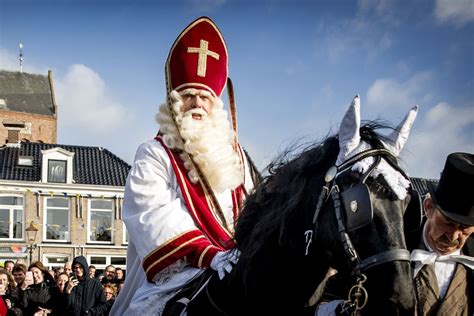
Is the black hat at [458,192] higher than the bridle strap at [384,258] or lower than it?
higher

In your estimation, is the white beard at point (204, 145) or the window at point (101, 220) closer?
the white beard at point (204, 145)

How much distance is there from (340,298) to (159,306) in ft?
3.71

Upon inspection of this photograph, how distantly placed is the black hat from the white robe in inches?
58.4

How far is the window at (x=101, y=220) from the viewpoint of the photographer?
120 ft

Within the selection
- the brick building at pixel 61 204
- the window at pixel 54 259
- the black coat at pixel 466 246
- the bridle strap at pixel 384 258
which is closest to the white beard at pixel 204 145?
the black coat at pixel 466 246

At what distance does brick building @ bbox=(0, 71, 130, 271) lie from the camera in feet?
115

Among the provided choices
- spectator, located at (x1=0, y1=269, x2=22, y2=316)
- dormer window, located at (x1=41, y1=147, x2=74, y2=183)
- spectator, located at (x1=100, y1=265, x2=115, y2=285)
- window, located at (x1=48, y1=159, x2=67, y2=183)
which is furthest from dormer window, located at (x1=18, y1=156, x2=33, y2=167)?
spectator, located at (x1=0, y1=269, x2=22, y2=316)

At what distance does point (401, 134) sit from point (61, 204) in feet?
115

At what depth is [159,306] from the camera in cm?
378

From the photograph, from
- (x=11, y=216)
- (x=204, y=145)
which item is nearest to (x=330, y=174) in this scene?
(x=204, y=145)

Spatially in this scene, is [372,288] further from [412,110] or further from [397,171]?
[412,110]

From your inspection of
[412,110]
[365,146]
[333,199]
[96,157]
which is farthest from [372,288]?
[96,157]

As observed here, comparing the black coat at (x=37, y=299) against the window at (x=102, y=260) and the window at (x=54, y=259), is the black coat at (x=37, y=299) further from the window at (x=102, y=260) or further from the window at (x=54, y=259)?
the window at (x=102, y=260)

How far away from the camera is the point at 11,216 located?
35.0 metres
